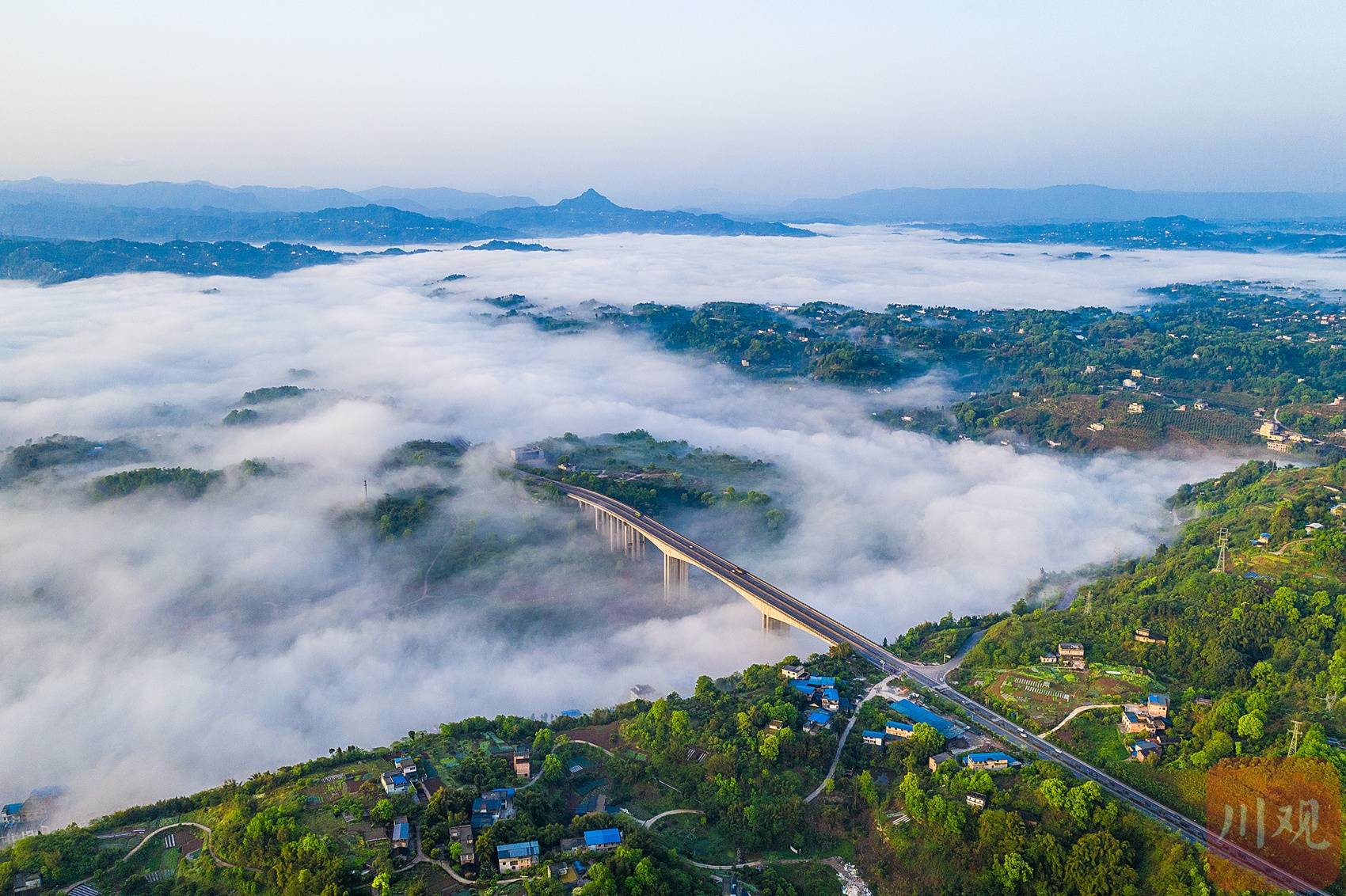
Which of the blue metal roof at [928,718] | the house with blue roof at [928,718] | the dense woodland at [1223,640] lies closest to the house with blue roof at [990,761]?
the house with blue roof at [928,718]

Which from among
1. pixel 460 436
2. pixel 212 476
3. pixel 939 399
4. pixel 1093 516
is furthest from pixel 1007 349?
pixel 212 476

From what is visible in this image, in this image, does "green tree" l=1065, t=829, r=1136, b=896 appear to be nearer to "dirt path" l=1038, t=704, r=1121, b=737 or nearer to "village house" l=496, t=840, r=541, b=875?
"dirt path" l=1038, t=704, r=1121, b=737

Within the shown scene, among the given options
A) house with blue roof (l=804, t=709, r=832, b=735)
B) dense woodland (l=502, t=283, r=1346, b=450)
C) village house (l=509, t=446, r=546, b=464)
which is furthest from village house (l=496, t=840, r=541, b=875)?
dense woodland (l=502, t=283, r=1346, b=450)

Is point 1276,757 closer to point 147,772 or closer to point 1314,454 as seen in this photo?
point 147,772

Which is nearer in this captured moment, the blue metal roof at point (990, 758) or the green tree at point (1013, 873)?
the green tree at point (1013, 873)

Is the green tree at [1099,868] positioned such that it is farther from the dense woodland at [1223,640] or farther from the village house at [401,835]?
the village house at [401,835]

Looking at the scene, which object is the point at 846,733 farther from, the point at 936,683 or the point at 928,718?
the point at 936,683
